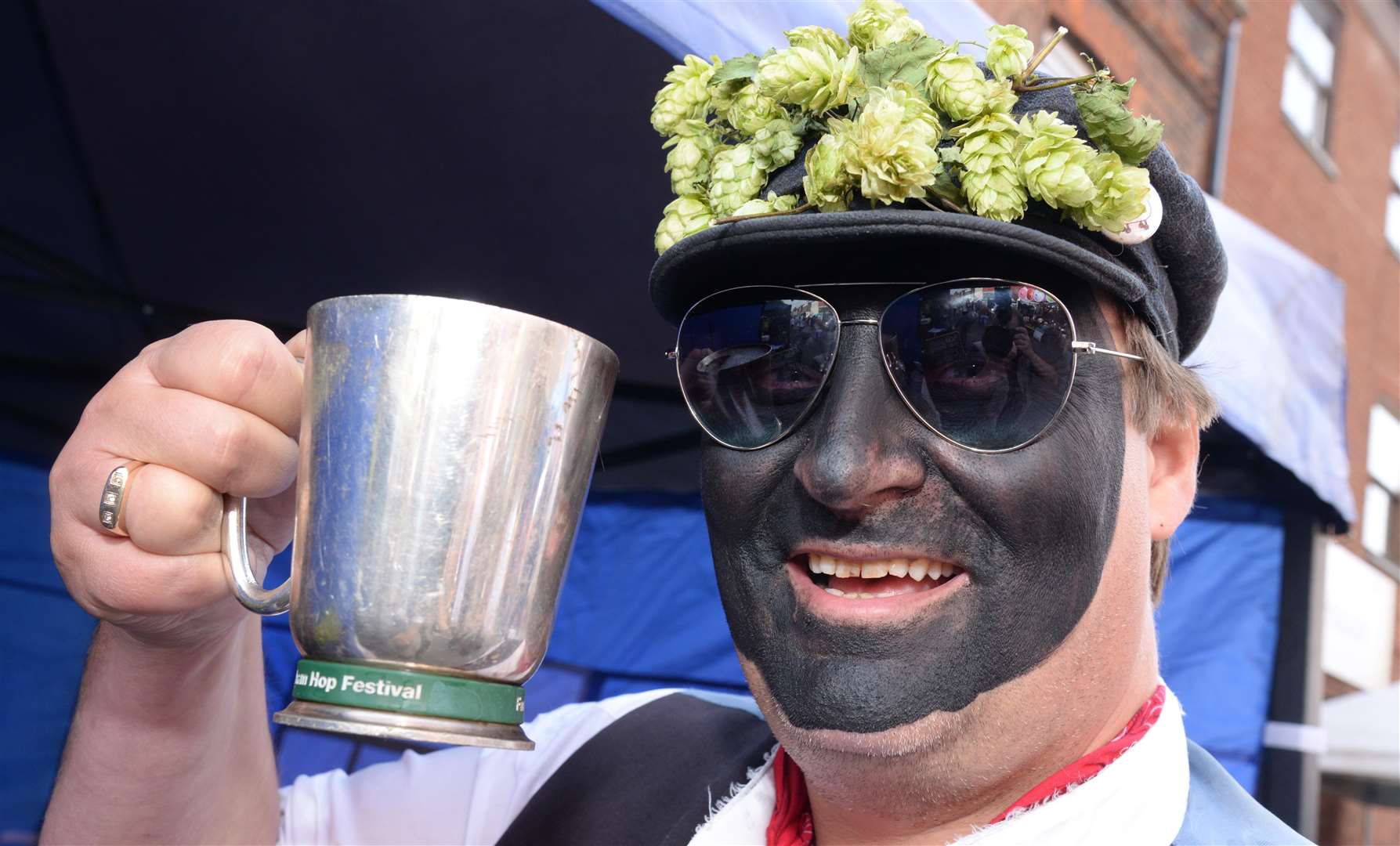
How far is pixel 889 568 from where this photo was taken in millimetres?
1438

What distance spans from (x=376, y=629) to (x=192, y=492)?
31 centimetres

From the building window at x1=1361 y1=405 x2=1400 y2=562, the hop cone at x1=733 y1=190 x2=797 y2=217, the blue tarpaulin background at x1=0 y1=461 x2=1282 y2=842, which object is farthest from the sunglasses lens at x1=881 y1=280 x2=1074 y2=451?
the building window at x1=1361 y1=405 x2=1400 y2=562

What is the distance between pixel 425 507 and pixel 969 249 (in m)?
0.74

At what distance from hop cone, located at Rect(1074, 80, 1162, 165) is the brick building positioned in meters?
5.60

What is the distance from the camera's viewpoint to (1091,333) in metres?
1.48

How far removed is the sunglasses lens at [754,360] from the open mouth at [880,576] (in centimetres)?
19

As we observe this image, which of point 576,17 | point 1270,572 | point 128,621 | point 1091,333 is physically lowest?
point 1270,572

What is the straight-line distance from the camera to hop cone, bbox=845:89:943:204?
1.34 metres

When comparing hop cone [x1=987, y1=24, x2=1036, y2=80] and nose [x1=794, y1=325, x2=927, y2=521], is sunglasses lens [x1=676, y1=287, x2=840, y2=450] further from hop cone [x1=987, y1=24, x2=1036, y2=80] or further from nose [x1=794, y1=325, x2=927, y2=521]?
hop cone [x1=987, y1=24, x2=1036, y2=80]

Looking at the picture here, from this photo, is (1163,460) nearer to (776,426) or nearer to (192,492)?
(776,426)

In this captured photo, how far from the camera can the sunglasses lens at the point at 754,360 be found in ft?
4.87

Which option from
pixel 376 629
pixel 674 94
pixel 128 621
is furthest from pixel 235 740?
pixel 674 94

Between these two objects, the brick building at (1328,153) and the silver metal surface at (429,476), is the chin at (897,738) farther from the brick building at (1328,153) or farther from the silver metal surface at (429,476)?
the brick building at (1328,153)

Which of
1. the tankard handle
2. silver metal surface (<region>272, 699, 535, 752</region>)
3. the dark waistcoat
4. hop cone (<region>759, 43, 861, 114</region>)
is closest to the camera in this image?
silver metal surface (<region>272, 699, 535, 752</region>)
